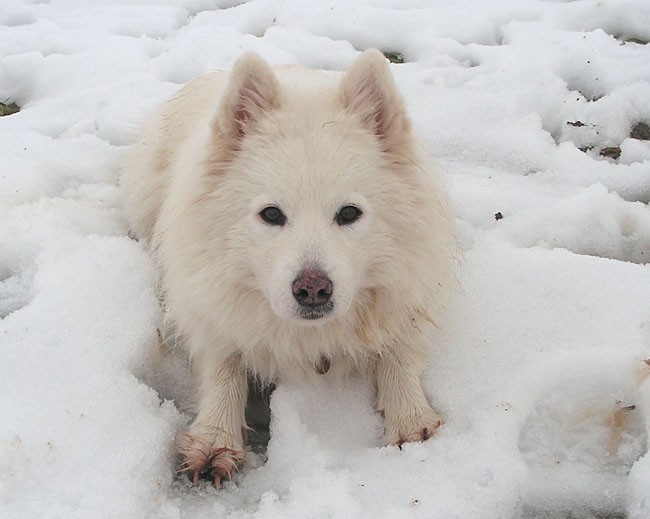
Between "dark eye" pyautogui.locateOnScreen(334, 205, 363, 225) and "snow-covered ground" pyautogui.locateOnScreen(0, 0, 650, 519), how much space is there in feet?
Answer: 2.82

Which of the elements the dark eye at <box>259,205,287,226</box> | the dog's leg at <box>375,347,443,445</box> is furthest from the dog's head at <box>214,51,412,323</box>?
the dog's leg at <box>375,347,443,445</box>

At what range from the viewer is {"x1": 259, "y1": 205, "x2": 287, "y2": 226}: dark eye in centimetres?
299

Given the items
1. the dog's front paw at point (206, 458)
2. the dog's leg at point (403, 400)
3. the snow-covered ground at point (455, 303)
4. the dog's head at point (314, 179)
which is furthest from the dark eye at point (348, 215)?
the dog's front paw at point (206, 458)

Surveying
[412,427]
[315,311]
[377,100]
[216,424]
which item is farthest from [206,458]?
[377,100]

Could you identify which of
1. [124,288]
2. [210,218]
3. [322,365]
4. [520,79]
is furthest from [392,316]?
[520,79]

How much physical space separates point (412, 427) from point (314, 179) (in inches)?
45.2

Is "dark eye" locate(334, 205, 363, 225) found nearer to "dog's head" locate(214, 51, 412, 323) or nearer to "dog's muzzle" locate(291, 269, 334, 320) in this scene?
"dog's head" locate(214, 51, 412, 323)

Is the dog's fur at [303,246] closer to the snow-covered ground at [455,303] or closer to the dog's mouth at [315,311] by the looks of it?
the dog's mouth at [315,311]

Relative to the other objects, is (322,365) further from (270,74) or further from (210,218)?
(270,74)

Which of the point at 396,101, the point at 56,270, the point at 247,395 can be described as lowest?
the point at 247,395

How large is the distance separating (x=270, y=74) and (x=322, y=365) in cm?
136

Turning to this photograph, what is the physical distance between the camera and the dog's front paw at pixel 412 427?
304 centimetres

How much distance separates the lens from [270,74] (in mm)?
3057

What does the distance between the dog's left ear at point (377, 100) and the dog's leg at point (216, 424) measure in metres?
1.29
